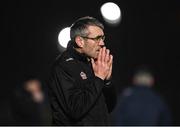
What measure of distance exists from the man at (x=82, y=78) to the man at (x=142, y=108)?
3.36 m

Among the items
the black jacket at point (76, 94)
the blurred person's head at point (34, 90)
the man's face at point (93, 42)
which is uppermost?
the man's face at point (93, 42)

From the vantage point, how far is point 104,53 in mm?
5715

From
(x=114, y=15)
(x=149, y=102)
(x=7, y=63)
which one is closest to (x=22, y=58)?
(x=7, y=63)

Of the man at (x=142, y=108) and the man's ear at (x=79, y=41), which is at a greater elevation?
the man's ear at (x=79, y=41)

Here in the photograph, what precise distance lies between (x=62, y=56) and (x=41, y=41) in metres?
10.2

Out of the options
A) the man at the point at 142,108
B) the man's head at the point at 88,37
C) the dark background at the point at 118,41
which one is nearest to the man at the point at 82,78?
the man's head at the point at 88,37

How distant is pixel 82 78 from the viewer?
566 cm

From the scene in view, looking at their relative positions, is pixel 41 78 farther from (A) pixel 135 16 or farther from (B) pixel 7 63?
(A) pixel 135 16

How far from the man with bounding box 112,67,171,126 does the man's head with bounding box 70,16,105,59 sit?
3.46 metres

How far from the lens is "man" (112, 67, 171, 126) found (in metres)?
9.24

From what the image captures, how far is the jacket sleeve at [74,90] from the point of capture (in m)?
5.48

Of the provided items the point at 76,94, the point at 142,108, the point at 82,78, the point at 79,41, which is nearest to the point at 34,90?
the point at 142,108

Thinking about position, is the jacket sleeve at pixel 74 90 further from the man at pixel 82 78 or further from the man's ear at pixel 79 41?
the man's ear at pixel 79 41

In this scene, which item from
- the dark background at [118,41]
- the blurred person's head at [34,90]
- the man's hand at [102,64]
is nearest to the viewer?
the man's hand at [102,64]
